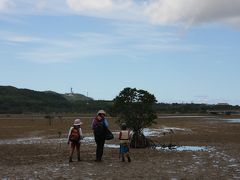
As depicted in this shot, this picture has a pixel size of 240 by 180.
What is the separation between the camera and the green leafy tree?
3244 centimetres

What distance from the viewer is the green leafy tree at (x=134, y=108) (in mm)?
32438

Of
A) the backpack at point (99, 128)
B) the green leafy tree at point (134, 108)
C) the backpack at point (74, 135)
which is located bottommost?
the backpack at point (74, 135)

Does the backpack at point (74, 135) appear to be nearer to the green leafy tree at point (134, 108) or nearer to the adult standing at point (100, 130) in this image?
the adult standing at point (100, 130)

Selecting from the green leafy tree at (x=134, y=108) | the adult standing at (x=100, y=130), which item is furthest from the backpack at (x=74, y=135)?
the green leafy tree at (x=134, y=108)

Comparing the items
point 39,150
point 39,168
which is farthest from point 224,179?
point 39,150

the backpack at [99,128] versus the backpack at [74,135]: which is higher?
the backpack at [99,128]

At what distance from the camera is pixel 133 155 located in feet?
83.6

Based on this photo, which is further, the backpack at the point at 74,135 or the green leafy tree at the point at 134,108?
the green leafy tree at the point at 134,108

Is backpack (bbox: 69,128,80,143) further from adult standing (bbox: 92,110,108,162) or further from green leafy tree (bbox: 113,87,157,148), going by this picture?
green leafy tree (bbox: 113,87,157,148)

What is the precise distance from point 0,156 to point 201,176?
1169cm

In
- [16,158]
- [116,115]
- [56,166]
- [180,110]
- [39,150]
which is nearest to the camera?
[56,166]

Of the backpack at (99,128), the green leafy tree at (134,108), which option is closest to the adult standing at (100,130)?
the backpack at (99,128)

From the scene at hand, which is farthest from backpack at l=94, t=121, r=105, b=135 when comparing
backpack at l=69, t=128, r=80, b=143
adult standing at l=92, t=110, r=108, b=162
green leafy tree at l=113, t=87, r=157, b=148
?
green leafy tree at l=113, t=87, r=157, b=148

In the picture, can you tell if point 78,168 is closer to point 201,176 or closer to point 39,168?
point 39,168
